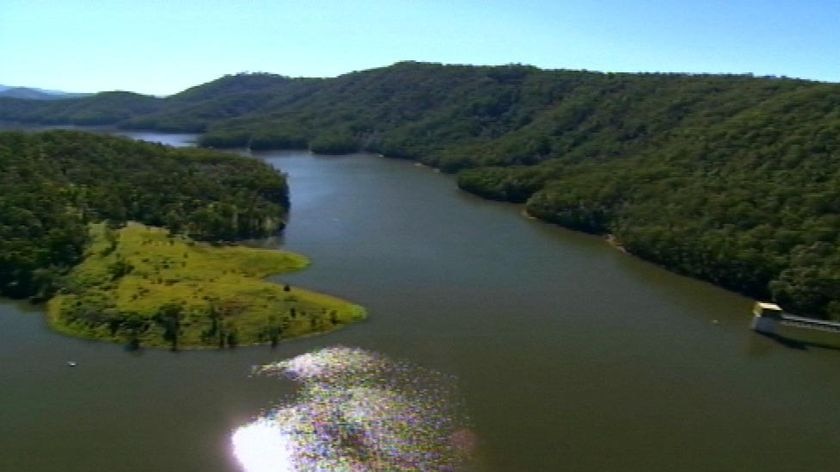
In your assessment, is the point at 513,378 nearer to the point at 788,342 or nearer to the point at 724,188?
the point at 788,342

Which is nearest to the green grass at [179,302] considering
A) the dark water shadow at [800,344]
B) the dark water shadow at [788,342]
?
the dark water shadow at [788,342]

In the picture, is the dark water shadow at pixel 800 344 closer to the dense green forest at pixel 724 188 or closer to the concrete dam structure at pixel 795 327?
the concrete dam structure at pixel 795 327

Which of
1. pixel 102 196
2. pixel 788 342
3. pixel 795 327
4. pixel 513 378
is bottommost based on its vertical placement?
pixel 513 378

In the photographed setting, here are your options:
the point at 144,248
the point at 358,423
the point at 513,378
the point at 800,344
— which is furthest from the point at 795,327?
the point at 144,248

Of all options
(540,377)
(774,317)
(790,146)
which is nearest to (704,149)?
(790,146)

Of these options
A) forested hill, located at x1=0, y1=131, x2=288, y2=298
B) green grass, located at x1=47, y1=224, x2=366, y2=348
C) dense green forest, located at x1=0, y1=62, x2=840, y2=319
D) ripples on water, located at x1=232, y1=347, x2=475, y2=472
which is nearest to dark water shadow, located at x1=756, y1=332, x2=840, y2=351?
dense green forest, located at x1=0, y1=62, x2=840, y2=319

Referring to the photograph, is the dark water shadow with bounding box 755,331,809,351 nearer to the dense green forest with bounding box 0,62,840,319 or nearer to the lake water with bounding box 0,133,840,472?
the lake water with bounding box 0,133,840,472
